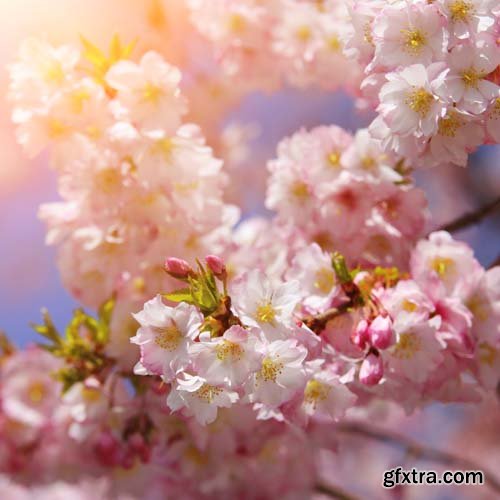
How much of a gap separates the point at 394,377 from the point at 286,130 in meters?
2.93

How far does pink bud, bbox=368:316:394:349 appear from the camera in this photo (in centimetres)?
145

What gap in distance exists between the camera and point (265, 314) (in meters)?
1.34

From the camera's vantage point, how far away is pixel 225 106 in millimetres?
3078

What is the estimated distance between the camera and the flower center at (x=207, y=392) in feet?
4.31

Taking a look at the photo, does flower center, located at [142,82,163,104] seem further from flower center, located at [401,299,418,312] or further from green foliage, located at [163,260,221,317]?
flower center, located at [401,299,418,312]

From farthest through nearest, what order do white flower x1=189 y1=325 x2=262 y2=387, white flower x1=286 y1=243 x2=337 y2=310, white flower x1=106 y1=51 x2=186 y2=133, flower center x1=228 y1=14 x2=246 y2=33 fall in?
flower center x1=228 y1=14 x2=246 y2=33 → white flower x1=106 y1=51 x2=186 y2=133 → white flower x1=286 y1=243 x2=337 y2=310 → white flower x1=189 y1=325 x2=262 y2=387

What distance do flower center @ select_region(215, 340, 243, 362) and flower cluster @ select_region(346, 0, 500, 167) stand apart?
0.46 metres

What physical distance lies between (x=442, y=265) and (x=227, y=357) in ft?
2.15

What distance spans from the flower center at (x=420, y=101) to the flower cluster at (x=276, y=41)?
0.93m

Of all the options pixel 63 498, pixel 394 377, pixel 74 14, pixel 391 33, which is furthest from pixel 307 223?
pixel 63 498

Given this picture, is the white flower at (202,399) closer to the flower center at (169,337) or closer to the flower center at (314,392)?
the flower center at (169,337)

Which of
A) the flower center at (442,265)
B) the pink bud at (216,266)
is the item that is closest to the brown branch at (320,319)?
the pink bud at (216,266)

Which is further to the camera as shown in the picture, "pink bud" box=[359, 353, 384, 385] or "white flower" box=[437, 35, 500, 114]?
"pink bud" box=[359, 353, 384, 385]

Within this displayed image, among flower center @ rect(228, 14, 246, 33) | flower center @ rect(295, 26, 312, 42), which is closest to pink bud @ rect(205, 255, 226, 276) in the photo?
flower center @ rect(295, 26, 312, 42)
